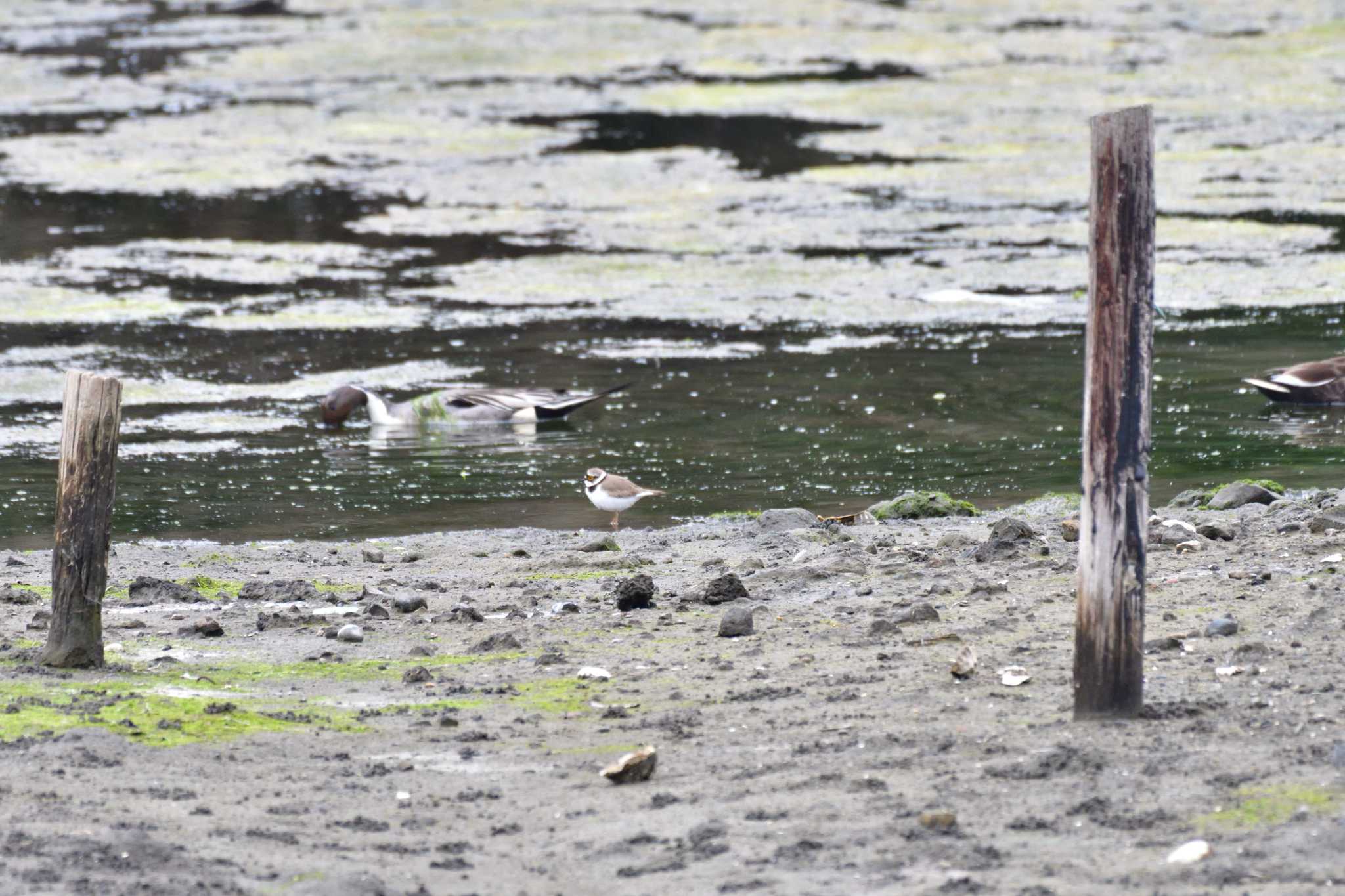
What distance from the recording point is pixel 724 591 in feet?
24.3

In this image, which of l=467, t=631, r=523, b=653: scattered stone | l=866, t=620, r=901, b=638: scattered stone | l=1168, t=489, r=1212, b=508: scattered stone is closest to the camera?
l=866, t=620, r=901, b=638: scattered stone

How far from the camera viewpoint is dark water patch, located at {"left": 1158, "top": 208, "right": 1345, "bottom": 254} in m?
17.9

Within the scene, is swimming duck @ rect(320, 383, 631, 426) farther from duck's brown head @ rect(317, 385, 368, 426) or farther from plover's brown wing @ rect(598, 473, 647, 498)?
plover's brown wing @ rect(598, 473, 647, 498)

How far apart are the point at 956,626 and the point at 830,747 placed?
4.44 feet

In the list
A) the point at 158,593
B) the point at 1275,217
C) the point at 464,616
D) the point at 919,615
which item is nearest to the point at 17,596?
the point at 158,593

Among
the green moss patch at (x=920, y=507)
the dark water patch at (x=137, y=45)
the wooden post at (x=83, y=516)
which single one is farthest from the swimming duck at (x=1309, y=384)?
the dark water patch at (x=137, y=45)

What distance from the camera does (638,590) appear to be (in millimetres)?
7359

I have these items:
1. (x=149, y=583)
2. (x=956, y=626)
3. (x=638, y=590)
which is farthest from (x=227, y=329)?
(x=956, y=626)

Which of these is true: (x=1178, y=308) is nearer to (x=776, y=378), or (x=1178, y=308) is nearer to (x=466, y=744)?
(x=776, y=378)

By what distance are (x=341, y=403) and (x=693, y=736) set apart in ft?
24.4

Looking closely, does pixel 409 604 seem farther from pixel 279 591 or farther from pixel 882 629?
pixel 882 629

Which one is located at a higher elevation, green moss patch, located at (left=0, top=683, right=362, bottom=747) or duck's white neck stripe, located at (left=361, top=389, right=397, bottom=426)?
green moss patch, located at (left=0, top=683, right=362, bottom=747)

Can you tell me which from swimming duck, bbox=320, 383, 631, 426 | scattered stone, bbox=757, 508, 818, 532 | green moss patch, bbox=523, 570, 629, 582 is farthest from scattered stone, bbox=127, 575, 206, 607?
swimming duck, bbox=320, 383, 631, 426

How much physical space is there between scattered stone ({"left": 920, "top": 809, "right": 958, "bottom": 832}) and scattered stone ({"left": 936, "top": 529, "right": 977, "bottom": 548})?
Result: 364 cm
